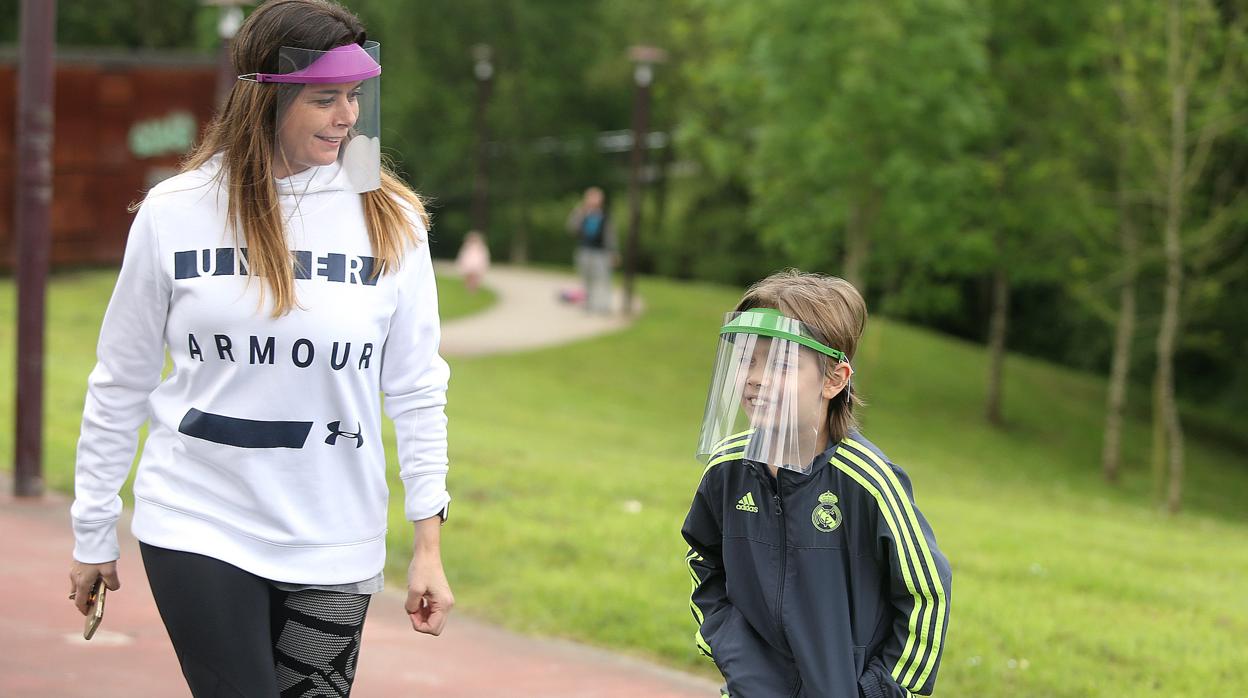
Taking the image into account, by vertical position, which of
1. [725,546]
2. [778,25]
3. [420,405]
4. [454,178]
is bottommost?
[454,178]

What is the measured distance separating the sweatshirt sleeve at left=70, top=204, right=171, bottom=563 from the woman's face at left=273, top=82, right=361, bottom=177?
0.29 meters

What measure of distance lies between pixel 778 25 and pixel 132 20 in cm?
3153

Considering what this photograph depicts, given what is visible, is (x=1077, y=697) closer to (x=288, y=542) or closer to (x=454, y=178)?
(x=288, y=542)

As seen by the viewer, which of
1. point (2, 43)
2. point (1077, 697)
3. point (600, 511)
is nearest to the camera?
point (1077, 697)

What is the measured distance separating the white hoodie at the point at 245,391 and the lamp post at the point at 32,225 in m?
5.70

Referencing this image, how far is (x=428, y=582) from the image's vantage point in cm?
296

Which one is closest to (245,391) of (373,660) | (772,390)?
(772,390)

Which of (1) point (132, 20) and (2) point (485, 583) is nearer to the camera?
(2) point (485, 583)

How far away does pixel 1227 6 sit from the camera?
2166cm

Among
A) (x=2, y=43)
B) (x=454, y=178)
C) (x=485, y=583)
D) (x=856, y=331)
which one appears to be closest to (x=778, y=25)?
(x=485, y=583)

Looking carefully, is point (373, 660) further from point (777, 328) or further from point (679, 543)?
point (777, 328)

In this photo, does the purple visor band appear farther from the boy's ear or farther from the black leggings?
the boy's ear

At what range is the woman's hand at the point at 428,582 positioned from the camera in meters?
2.96

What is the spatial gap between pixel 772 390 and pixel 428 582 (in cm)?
80
